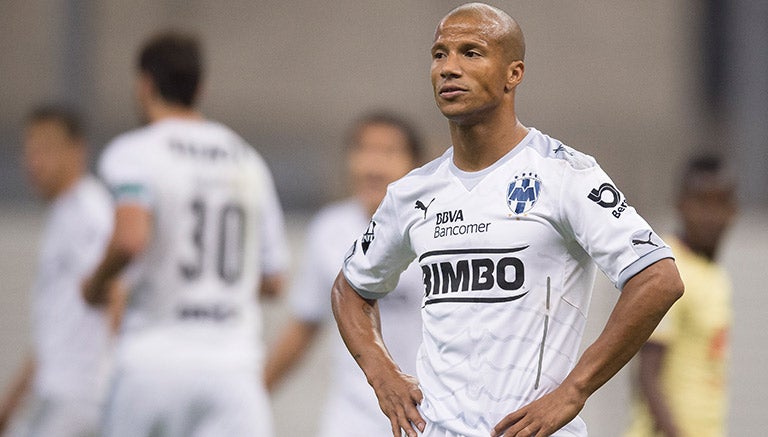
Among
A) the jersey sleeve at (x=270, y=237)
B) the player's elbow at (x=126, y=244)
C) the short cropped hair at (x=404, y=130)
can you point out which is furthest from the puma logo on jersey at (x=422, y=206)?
the short cropped hair at (x=404, y=130)

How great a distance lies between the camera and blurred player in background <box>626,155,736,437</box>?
5.69 m

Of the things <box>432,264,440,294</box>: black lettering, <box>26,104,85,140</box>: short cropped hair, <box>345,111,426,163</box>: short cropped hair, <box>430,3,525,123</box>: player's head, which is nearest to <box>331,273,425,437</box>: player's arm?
<box>432,264,440,294</box>: black lettering

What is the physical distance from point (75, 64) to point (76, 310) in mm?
4455

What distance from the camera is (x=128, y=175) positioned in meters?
5.20

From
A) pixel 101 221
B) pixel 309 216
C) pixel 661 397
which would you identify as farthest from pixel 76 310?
pixel 309 216

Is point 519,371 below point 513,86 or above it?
below

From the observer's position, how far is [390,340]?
5406mm

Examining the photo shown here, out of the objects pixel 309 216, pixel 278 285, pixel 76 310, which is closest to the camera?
pixel 278 285

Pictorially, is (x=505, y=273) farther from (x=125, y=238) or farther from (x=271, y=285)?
(x=271, y=285)

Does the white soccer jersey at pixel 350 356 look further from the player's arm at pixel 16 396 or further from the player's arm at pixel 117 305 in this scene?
the player's arm at pixel 16 396

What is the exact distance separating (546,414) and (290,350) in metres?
3.28

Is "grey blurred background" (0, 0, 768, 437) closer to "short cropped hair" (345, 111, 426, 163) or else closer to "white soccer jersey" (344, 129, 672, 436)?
"short cropped hair" (345, 111, 426, 163)

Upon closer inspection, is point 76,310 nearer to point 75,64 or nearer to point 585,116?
point 75,64

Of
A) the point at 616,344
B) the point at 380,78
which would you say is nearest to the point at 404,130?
the point at 616,344
